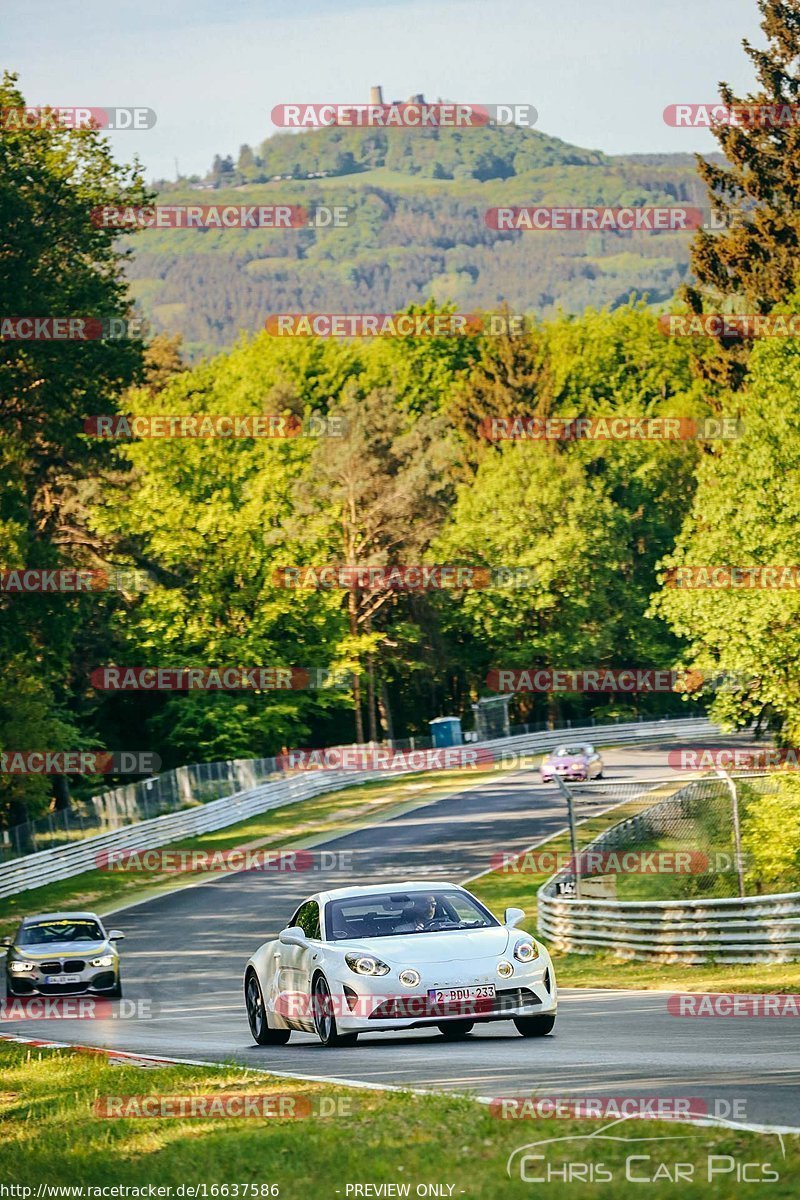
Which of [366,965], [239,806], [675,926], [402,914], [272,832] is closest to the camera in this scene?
[366,965]

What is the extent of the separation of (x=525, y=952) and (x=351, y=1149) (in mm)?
4995

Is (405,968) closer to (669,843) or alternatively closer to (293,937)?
(293,937)

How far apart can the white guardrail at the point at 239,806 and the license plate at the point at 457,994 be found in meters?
31.8

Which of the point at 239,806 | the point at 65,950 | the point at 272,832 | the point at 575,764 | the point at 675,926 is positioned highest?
the point at 65,950

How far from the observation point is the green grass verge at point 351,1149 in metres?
7.63

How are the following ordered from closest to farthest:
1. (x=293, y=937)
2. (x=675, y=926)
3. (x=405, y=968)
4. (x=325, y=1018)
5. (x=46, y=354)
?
(x=405, y=968) < (x=325, y=1018) < (x=293, y=937) < (x=675, y=926) < (x=46, y=354)

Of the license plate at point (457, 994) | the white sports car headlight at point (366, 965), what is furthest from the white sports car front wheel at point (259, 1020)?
the license plate at point (457, 994)

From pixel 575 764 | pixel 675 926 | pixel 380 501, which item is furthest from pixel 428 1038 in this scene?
pixel 380 501

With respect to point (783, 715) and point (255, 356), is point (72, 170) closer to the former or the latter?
point (783, 715)

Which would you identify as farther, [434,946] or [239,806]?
[239,806]

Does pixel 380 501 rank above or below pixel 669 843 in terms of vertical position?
above

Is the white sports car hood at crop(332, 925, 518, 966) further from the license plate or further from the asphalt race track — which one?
the asphalt race track

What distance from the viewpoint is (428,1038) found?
1470 cm

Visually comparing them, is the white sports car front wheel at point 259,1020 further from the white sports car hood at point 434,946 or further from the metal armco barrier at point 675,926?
the metal armco barrier at point 675,926
